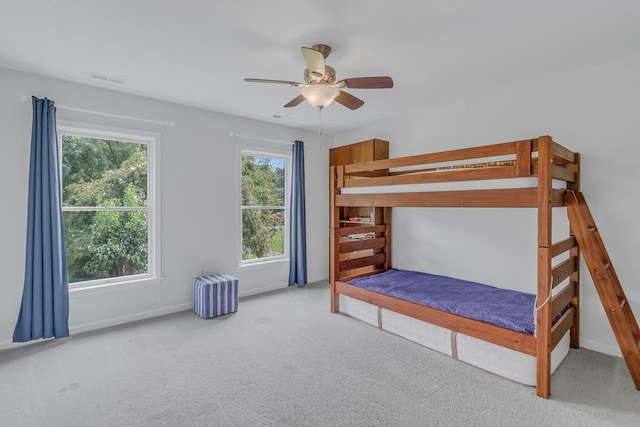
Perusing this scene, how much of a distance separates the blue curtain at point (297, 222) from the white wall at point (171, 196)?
0.59ft

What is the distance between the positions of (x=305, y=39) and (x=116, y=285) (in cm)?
319

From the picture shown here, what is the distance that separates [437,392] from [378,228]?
7.95 feet

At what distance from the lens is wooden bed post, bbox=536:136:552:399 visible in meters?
2.18

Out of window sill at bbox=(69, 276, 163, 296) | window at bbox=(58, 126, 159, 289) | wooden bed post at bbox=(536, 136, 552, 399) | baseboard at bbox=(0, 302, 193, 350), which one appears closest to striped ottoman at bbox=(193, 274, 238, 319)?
baseboard at bbox=(0, 302, 193, 350)

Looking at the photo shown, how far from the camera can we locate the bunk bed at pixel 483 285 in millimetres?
2229

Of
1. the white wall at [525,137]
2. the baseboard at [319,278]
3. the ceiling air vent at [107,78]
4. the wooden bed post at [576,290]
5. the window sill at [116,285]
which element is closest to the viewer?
the white wall at [525,137]

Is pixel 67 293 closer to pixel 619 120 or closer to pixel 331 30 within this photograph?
pixel 331 30

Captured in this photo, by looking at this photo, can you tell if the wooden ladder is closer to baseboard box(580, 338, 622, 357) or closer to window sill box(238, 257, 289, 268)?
baseboard box(580, 338, 622, 357)

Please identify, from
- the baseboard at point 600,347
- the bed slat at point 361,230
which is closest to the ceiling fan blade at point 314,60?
the bed slat at point 361,230

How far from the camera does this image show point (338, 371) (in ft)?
8.29

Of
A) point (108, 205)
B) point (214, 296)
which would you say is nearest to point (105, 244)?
point (108, 205)

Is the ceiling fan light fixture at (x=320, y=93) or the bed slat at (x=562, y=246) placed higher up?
the ceiling fan light fixture at (x=320, y=93)

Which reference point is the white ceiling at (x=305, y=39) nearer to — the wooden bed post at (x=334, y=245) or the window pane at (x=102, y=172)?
the window pane at (x=102, y=172)

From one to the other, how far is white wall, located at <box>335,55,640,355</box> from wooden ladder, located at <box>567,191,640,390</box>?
0.91 feet
